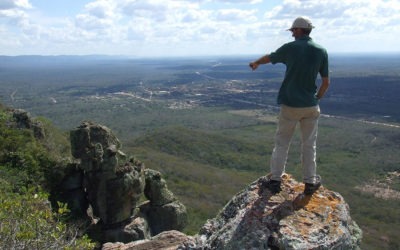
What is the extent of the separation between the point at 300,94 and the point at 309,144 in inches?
47.0

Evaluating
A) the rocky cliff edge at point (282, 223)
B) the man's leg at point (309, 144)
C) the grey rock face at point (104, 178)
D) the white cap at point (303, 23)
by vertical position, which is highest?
the white cap at point (303, 23)

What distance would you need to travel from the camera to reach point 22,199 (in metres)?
9.67

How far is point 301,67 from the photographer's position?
902 centimetres

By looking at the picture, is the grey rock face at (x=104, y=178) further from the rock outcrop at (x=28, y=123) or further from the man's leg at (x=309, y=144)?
the man's leg at (x=309, y=144)

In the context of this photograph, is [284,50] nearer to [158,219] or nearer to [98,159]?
[98,159]

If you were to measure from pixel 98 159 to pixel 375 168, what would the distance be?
99.7 metres

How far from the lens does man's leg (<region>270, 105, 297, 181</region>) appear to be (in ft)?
31.3

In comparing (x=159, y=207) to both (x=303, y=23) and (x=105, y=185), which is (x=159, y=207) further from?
(x=303, y=23)

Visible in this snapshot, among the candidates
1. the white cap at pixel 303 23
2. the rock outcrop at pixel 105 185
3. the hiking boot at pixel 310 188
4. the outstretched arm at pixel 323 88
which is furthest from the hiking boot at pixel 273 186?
the rock outcrop at pixel 105 185

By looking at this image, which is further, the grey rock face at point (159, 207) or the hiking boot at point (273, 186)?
the grey rock face at point (159, 207)

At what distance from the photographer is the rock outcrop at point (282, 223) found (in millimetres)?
7883

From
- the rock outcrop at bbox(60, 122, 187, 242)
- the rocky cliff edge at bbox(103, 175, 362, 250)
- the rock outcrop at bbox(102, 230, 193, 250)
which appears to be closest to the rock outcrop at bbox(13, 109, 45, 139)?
the rock outcrop at bbox(60, 122, 187, 242)

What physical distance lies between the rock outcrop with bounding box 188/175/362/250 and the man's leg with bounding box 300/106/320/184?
0.35 meters

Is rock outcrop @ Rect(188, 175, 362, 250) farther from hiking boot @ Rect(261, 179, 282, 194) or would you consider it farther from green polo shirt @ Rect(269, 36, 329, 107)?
green polo shirt @ Rect(269, 36, 329, 107)
